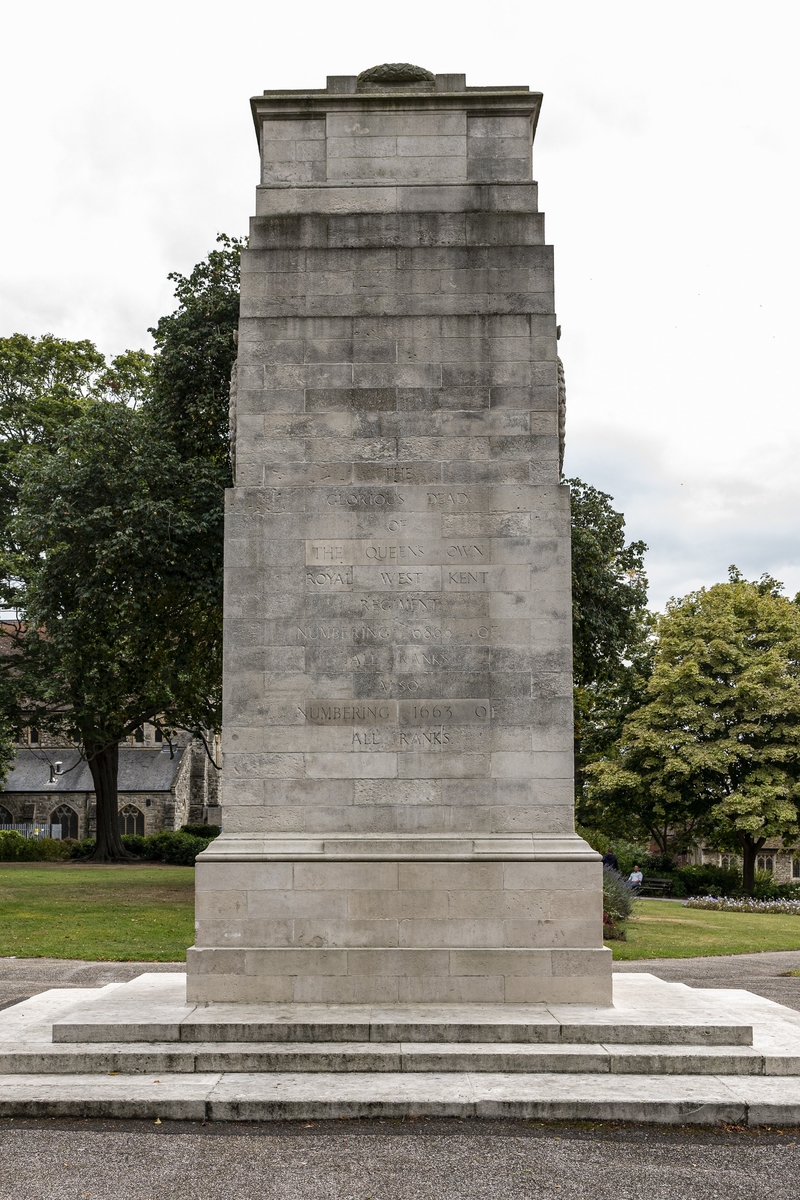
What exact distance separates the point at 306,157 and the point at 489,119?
2.19 metres

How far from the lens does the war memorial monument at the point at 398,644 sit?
11352mm

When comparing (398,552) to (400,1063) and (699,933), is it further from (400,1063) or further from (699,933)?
(699,933)

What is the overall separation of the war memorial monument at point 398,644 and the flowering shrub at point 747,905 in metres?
22.7

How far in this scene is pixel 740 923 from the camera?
1135 inches

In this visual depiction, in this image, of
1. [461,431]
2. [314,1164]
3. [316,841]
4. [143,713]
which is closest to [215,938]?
[316,841]

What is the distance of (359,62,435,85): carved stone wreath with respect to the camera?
42.7 feet

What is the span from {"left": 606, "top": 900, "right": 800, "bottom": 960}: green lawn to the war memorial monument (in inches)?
354

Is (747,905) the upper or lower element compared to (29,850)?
upper

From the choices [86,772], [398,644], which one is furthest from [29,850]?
[398,644]

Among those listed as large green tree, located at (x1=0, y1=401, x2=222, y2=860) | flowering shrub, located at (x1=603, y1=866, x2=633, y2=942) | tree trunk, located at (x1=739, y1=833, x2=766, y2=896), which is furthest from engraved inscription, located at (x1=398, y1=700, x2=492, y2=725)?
tree trunk, located at (x1=739, y1=833, x2=766, y2=896)

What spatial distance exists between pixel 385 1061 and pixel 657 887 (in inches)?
1328

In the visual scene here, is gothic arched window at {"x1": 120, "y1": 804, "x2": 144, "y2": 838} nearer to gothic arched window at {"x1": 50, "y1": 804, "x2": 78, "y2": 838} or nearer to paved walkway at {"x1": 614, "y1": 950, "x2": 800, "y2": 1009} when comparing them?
gothic arched window at {"x1": 50, "y1": 804, "x2": 78, "y2": 838}

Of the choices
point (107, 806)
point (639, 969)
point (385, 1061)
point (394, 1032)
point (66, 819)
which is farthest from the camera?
point (66, 819)

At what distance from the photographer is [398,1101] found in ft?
29.8
